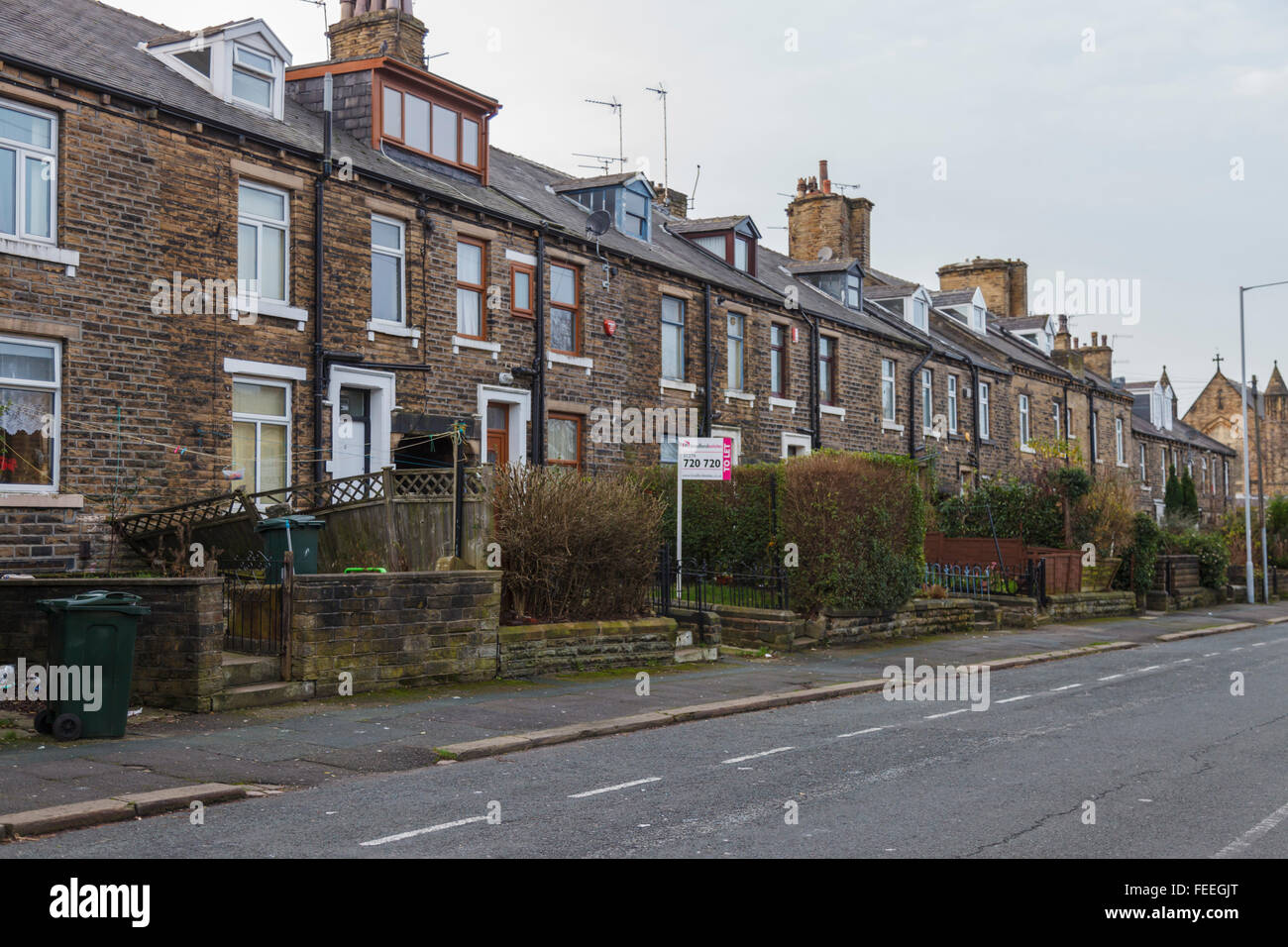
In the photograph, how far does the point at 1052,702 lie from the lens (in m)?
13.3

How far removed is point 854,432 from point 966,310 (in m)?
13.3

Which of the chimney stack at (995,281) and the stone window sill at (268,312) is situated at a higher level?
the chimney stack at (995,281)

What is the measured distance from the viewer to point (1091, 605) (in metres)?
26.8

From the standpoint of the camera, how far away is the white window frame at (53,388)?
14375 mm

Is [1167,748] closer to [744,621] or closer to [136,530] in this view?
[744,621]

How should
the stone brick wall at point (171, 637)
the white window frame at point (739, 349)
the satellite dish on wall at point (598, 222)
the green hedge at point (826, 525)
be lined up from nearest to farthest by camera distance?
the stone brick wall at point (171, 637), the green hedge at point (826, 525), the satellite dish on wall at point (598, 222), the white window frame at point (739, 349)

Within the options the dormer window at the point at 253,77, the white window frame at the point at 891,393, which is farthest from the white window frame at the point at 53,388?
the white window frame at the point at 891,393

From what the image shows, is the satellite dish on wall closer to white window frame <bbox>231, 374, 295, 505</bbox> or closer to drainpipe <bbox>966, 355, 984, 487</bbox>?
white window frame <bbox>231, 374, 295, 505</bbox>

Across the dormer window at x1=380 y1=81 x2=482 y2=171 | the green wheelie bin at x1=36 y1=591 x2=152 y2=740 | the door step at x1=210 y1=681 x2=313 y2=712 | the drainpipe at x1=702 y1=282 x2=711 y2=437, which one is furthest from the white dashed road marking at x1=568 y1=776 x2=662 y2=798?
the drainpipe at x1=702 y1=282 x2=711 y2=437

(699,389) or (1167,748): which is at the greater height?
(699,389)

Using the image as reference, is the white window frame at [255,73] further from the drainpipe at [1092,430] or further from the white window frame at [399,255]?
the drainpipe at [1092,430]

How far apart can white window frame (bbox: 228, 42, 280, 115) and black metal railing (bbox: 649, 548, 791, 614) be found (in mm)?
9486

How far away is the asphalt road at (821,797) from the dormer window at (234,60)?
12.7 meters
